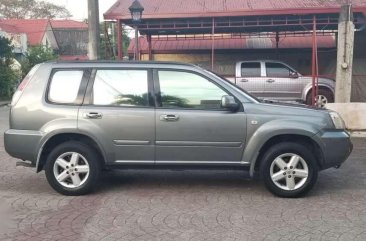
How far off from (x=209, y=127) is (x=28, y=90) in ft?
7.95

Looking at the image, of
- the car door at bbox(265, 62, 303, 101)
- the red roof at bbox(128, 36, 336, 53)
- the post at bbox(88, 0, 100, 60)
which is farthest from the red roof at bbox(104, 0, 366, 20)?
the red roof at bbox(128, 36, 336, 53)

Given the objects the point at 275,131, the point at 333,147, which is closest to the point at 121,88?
the point at 275,131

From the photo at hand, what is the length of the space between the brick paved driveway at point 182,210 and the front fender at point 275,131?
25.6 inches

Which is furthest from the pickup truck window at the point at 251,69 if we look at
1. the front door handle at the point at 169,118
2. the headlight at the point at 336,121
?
the front door handle at the point at 169,118

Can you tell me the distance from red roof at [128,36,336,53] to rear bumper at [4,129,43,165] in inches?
597

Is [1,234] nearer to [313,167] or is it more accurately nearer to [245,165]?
[245,165]

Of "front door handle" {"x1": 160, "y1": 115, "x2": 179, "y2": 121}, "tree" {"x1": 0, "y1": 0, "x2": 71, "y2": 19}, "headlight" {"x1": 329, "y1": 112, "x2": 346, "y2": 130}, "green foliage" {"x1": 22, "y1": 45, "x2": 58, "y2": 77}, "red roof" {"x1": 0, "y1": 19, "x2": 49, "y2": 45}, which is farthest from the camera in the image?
"tree" {"x1": 0, "y1": 0, "x2": 71, "y2": 19}

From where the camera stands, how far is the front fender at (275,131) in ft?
19.2

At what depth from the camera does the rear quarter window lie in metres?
6.11

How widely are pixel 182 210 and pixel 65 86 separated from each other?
2264mm

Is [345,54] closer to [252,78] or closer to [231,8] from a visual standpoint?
[252,78]

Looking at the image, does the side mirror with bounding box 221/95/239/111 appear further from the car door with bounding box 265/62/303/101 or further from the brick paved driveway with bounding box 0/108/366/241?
the car door with bounding box 265/62/303/101

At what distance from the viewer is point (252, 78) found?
51.8 ft

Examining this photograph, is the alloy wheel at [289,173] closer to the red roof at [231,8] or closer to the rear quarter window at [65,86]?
the rear quarter window at [65,86]
